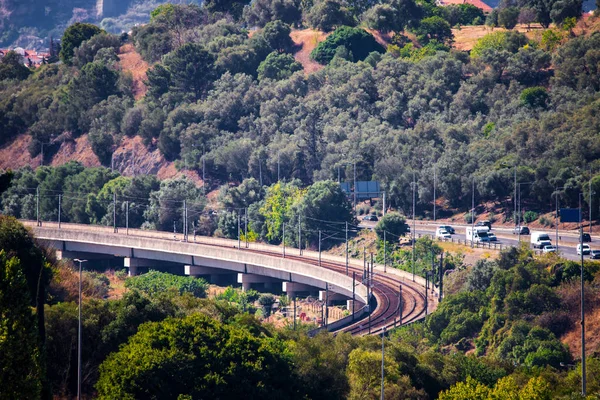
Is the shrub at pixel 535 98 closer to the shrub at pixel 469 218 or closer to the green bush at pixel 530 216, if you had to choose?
the shrub at pixel 469 218

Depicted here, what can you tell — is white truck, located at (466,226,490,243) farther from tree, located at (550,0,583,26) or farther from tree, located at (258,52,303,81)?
tree, located at (258,52,303,81)

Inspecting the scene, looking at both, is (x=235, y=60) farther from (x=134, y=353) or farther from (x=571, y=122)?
(x=134, y=353)


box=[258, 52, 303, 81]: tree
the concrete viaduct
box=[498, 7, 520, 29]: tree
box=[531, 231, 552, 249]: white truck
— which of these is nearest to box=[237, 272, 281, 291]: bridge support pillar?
the concrete viaduct

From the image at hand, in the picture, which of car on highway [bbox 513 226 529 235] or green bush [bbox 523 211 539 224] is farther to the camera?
green bush [bbox 523 211 539 224]

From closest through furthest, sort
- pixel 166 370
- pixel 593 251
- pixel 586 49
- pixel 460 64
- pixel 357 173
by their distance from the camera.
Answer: pixel 166 370 < pixel 593 251 < pixel 357 173 < pixel 586 49 < pixel 460 64

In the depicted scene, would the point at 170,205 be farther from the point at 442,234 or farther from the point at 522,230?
the point at 522,230

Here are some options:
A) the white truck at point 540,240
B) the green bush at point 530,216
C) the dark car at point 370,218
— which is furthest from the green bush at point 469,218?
the white truck at point 540,240

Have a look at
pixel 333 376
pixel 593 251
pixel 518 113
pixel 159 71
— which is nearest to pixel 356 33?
pixel 159 71
